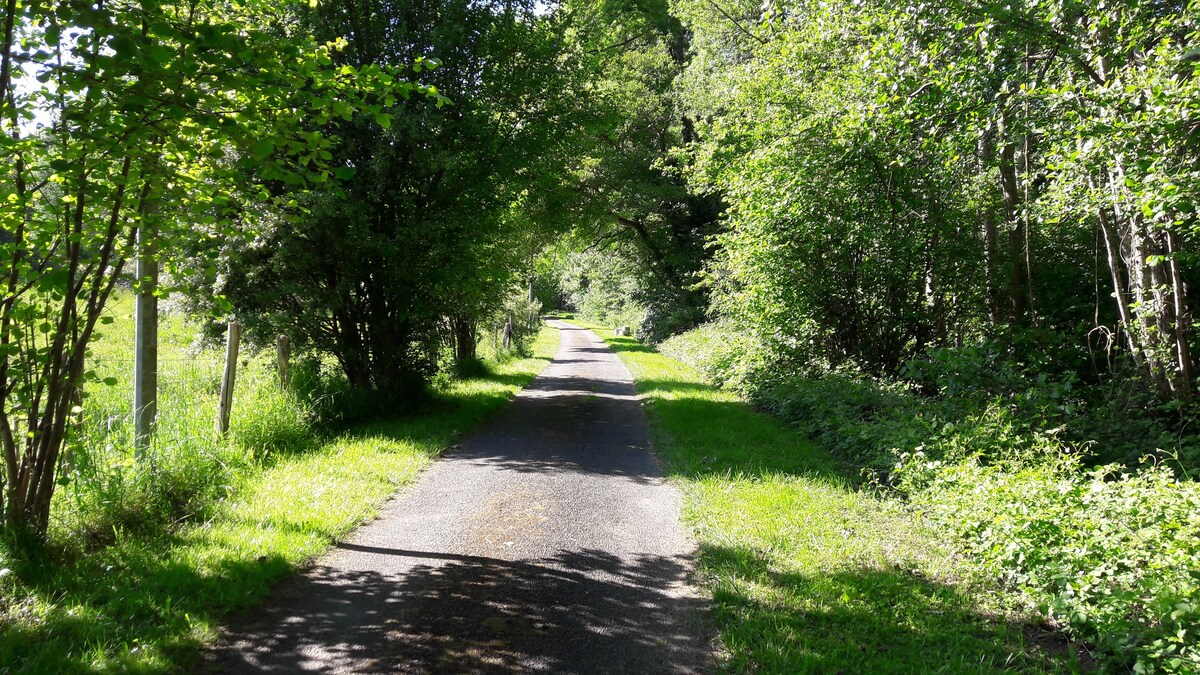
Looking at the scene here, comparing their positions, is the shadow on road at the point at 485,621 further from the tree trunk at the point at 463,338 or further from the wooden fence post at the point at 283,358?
the tree trunk at the point at 463,338

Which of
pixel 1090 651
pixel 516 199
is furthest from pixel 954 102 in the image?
pixel 516 199

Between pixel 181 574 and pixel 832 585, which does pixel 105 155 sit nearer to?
pixel 181 574

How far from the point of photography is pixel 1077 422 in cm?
722

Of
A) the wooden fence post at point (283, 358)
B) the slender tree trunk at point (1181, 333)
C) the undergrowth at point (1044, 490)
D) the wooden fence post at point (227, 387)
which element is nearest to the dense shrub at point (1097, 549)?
the undergrowth at point (1044, 490)

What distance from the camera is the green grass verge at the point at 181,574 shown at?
3.50 m

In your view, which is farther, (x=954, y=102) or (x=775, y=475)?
(x=954, y=102)

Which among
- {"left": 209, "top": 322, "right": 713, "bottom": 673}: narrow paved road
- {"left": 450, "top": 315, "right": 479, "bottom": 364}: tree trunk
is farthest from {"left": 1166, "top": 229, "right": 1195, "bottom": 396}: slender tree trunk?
{"left": 450, "top": 315, "right": 479, "bottom": 364}: tree trunk

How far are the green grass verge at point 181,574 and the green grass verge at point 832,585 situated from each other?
309 cm

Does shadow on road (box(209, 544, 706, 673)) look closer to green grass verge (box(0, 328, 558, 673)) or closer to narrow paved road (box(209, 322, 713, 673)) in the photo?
narrow paved road (box(209, 322, 713, 673))

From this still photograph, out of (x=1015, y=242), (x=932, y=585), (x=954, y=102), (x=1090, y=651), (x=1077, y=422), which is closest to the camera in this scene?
(x=1090, y=651)

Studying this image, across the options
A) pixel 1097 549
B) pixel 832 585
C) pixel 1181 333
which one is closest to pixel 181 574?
pixel 832 585

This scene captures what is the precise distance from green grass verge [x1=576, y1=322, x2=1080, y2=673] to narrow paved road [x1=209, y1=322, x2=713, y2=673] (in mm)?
318

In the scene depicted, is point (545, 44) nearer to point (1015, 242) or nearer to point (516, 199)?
point (516, 199)

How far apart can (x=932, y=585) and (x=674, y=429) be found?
5886 millimetres
